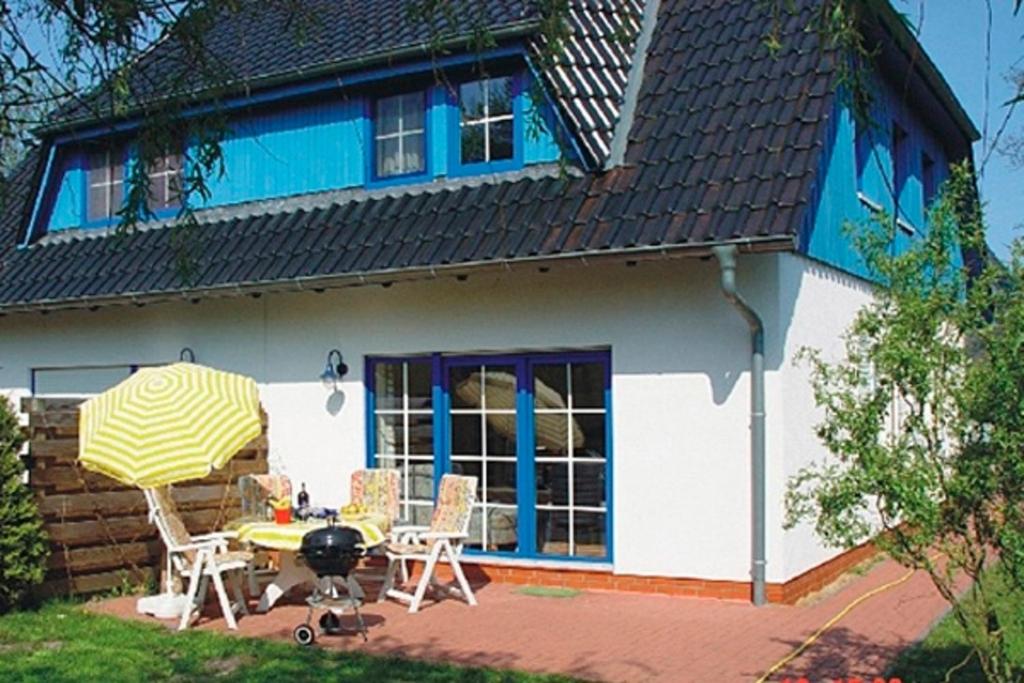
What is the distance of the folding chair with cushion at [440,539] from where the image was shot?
10.5m

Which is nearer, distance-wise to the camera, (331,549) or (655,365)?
(331,549)

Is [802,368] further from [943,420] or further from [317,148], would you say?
[317,148]

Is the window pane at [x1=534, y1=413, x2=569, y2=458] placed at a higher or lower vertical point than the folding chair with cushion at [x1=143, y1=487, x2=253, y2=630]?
higher

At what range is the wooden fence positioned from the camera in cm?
1102

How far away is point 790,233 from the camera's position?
969cm

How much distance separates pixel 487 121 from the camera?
486 inches

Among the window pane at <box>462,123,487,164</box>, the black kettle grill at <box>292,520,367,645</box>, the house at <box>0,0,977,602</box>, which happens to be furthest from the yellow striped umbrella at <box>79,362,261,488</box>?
the window pane at <box>462,123,487,164</box>

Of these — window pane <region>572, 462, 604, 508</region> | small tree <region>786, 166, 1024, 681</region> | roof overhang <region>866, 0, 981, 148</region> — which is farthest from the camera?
roof overhang <region>866, 0, 981, 148</region>

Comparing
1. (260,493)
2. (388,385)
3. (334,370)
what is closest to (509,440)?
(388,385)

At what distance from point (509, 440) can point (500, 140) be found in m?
3.00

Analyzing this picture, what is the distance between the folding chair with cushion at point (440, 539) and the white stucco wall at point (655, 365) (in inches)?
57.1

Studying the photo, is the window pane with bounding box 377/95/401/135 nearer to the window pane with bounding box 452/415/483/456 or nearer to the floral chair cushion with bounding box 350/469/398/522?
the window pane with bounding box 452/415/483/456

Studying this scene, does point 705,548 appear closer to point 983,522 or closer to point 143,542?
point 983,522

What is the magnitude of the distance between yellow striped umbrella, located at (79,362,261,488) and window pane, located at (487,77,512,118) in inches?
150
